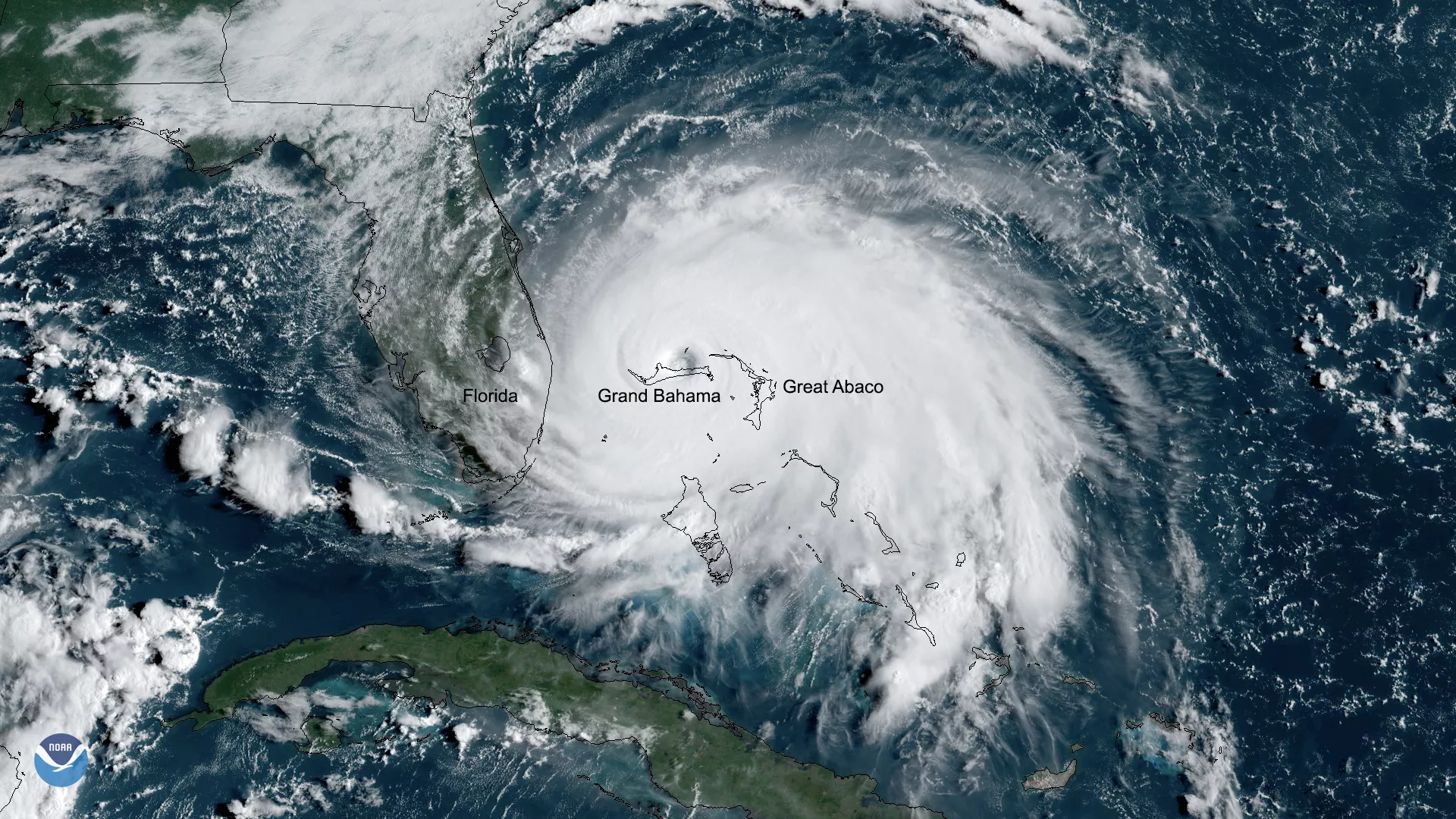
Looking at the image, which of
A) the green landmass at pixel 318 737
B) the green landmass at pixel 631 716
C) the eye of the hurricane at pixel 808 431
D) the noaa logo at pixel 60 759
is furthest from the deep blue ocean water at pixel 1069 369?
the eye of the hurricane at pixel 808 431

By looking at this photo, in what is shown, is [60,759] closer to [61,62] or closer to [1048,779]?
[61,62]

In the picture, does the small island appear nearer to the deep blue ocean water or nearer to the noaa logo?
the deep blue ocean water

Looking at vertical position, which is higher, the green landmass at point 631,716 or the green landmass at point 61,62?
the green landmass at point 61,62

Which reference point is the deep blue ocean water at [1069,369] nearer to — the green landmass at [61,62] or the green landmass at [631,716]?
the green landmass at [631,716]

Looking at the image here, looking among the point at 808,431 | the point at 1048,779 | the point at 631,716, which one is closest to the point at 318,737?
the point at 631,716

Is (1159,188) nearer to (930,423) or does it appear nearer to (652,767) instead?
(930,423)

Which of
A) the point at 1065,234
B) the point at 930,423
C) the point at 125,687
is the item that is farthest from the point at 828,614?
the point at 125,687
